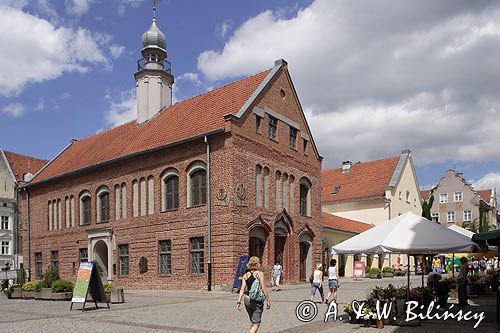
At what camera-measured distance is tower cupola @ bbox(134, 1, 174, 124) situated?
116 ft

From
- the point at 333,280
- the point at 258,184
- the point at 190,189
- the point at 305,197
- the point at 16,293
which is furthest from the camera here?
the point at 305,197

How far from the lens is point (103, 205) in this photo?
3312cm

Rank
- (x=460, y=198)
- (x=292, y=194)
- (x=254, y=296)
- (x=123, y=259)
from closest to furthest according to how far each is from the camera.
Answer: (x=254, y=296)
(x=292, y=194)
(x=123, y=259)
(x=460, y=198)

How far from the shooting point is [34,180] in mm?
39500

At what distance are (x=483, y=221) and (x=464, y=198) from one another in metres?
12.9

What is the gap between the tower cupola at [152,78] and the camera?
3534 centimetres

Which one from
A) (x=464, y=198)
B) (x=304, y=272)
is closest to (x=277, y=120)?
(x=304, y=272)

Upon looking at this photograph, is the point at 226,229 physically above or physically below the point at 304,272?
above

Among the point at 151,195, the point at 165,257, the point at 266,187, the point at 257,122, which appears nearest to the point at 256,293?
the point at 266,187

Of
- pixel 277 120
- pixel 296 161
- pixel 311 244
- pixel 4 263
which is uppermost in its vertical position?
pixel 277 120

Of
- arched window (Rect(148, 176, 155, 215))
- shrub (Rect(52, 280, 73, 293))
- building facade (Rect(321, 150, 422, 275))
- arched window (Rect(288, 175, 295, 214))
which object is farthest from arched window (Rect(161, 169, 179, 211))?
building facade (Rect(321, 150, 422, 275))

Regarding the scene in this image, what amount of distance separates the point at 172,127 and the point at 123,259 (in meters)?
8.24

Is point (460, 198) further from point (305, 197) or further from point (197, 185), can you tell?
point (197, 185)

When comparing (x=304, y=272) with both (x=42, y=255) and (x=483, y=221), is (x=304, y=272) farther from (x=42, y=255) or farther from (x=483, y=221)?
(x=483, y=221)
